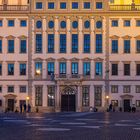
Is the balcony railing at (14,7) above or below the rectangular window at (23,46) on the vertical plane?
above

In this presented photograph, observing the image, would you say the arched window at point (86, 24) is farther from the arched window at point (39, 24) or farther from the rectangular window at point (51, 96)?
the rectangular window at point (51, 96)

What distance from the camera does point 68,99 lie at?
3223 inches

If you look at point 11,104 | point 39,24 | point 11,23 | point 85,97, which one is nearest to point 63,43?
point 39,24

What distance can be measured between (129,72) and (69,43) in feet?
34.9

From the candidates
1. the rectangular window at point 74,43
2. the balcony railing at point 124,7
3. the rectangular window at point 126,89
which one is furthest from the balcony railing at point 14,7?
the rectangular window at point 126,89

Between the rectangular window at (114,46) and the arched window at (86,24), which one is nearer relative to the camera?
the rectangular window at (114,46)

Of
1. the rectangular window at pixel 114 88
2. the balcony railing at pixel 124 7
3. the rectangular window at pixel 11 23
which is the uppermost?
the balcony railing at pixel 124 7

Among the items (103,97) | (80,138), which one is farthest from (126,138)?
(103,97)

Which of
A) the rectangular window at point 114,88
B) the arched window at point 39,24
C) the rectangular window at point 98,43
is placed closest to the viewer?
the rectangular window at point 114,88

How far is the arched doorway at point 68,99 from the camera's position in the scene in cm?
8188

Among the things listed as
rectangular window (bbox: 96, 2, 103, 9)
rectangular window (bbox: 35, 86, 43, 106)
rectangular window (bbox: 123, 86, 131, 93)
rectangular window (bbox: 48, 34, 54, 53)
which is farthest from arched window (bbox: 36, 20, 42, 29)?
rectangular window (bbox: 123, 86, 131, 93)

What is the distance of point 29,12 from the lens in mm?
82750

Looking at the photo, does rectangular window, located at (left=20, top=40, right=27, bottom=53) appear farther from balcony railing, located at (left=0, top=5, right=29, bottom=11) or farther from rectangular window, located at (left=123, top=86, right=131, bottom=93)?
rectangular window, located at (left=123, top=86, right=131, bottom=93)

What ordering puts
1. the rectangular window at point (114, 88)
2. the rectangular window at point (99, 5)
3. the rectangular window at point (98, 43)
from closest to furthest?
the rectangular window at point (114, 88)
the rectangular window at point (98, 43)
the rectangular window at point (99, 5)
